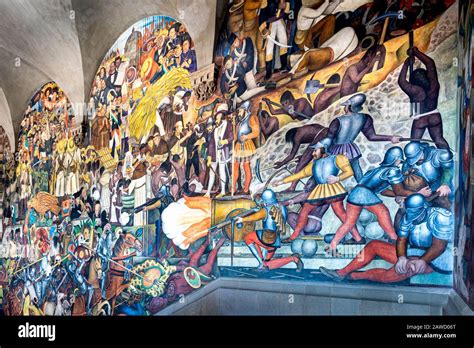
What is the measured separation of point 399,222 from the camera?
17.3 ft

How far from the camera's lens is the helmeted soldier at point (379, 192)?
5348mm

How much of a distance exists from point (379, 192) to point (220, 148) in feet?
8.49

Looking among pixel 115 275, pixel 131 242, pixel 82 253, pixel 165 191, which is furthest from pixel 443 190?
pixel 82 253

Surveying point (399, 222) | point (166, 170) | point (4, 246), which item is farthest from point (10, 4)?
point (399, 222)

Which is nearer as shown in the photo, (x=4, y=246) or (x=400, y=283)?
(x=400, y=283)

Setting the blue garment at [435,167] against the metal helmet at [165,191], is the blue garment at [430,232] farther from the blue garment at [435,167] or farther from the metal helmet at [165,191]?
the metal helmet at [165,191]

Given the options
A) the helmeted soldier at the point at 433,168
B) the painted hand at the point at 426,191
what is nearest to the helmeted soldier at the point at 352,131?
the helmeted soldier at the point at 433,168

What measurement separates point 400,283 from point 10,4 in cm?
881

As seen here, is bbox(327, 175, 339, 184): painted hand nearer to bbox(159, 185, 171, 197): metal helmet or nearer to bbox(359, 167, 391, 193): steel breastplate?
bbox(359, 167, 391, 193): steel breastplate

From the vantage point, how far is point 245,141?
701 cm

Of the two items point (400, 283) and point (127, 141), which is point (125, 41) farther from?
point (400, 283)

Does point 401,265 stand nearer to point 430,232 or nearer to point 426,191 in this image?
point 430,232

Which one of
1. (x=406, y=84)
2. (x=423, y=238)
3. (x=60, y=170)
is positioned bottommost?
(x=423, y=238)

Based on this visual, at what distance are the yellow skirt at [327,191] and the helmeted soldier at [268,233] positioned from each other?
18.8 inches
